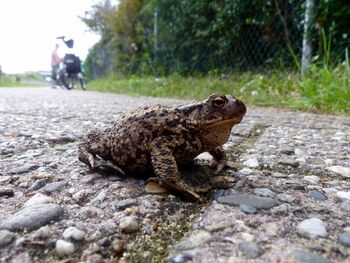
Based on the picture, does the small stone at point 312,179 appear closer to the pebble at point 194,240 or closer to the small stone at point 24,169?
the pebble at point 194,240

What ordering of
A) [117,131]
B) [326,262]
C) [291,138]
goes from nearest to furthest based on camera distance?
[326,262] → [117,131] → [291,138]

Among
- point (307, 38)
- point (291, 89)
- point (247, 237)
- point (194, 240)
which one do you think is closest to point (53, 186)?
point (194, 240)

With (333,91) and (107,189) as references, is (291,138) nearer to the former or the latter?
(107,189)

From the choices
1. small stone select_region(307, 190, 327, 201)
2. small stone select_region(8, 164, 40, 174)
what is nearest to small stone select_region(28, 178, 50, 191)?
small stone select_region(8, 164, 40, 174)

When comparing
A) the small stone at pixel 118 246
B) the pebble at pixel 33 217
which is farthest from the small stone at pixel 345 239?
the pebble at pixel 33 217

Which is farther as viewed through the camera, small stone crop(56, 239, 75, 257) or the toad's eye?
the toad's eye

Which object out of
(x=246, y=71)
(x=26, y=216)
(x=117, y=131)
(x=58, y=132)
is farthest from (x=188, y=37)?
(x=26, y=216)

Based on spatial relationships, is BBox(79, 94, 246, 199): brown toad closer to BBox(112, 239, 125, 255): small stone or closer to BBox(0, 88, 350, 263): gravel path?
BBox(0, 88, 350, 263): gravel path
